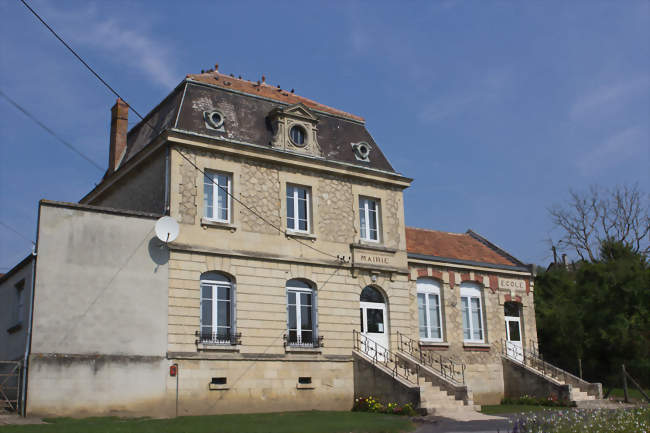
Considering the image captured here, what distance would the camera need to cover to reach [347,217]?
23.7m

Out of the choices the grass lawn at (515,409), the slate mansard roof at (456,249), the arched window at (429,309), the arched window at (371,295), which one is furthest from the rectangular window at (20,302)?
the grass lawn at (515,409)

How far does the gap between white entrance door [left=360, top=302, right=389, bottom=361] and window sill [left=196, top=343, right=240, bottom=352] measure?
16.2ft

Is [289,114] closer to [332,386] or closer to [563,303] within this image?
[332,386]

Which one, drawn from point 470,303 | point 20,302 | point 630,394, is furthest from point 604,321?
point 20,302

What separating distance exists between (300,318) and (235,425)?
6142mm

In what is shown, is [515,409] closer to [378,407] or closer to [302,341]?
[378,407]

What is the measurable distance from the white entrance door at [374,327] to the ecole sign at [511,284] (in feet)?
22.0

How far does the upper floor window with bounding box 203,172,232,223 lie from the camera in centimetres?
2089

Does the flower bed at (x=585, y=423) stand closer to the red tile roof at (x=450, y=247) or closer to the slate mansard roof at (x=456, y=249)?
the slate mansard roof at (x=456, y=249)

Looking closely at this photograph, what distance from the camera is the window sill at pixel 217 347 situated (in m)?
19.5

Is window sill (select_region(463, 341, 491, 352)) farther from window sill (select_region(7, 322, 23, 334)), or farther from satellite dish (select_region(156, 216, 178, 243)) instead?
window sill (select_region(7, 322, 23, 334))

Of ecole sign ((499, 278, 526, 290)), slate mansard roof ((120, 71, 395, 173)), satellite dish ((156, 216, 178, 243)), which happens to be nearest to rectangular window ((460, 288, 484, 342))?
ecole sign ((499, 278, 526, 290))

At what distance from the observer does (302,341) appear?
21828 millimetres

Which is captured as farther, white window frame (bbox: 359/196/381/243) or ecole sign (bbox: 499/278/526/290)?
ecole sign (bbox: 499/278/526/290)
